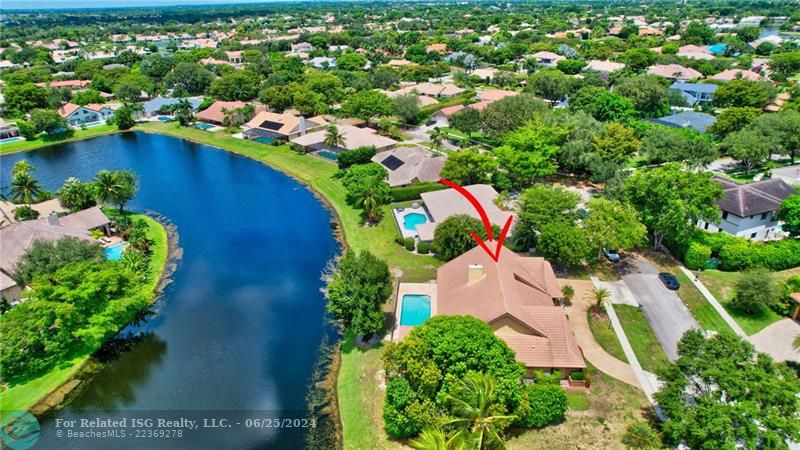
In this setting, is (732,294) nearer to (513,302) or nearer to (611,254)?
(611,254)

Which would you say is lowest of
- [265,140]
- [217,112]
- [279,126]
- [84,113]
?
[265,140]

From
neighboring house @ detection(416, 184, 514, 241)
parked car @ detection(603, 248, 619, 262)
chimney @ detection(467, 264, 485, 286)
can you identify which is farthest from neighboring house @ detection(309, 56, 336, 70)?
chimney @ detection(467, 264, 485, 286)

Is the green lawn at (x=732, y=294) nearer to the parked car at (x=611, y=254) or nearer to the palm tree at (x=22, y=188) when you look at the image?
the parked car at (x=611, y=254)

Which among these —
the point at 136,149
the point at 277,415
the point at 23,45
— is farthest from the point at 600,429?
the point at 23,45

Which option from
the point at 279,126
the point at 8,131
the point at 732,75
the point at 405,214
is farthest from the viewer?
the point at 732,75

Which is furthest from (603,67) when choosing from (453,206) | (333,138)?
(453,206)
